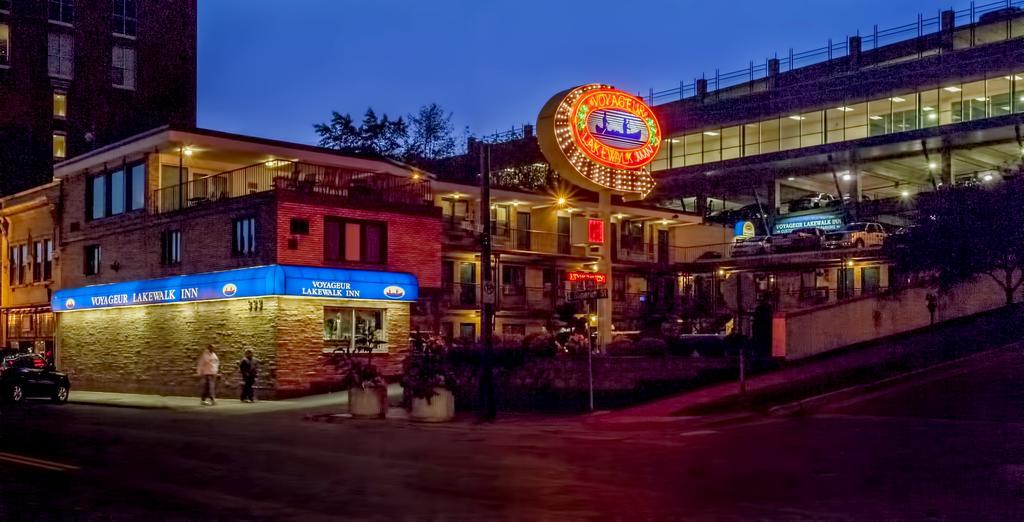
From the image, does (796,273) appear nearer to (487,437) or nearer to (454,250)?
(454,250)

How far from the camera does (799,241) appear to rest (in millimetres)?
51062

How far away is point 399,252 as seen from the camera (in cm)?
3706

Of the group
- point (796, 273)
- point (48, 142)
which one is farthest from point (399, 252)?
point (48, 142)

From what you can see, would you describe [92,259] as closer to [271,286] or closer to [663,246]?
[271,286]

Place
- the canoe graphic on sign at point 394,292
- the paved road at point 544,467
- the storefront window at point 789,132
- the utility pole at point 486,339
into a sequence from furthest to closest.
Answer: the storefront window at point 789,132
the canoe graphic on sign at point 394,292
the utility pole at point 486,339
the paved road at point 544,467

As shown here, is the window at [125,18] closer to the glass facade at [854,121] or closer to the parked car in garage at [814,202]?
the glass facade at [854,121]

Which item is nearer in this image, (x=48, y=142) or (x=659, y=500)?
(x=659, y=500)

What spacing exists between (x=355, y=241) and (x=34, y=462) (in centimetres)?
2138

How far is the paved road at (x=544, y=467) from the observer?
36.4 feet

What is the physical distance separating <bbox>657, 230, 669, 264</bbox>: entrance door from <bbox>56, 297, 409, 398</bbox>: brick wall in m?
25.3

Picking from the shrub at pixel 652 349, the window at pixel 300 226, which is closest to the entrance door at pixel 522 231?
the window at pixel 300 226

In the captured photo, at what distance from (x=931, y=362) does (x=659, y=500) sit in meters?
19.8

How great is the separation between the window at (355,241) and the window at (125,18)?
41.1 metres

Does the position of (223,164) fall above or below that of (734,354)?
above
